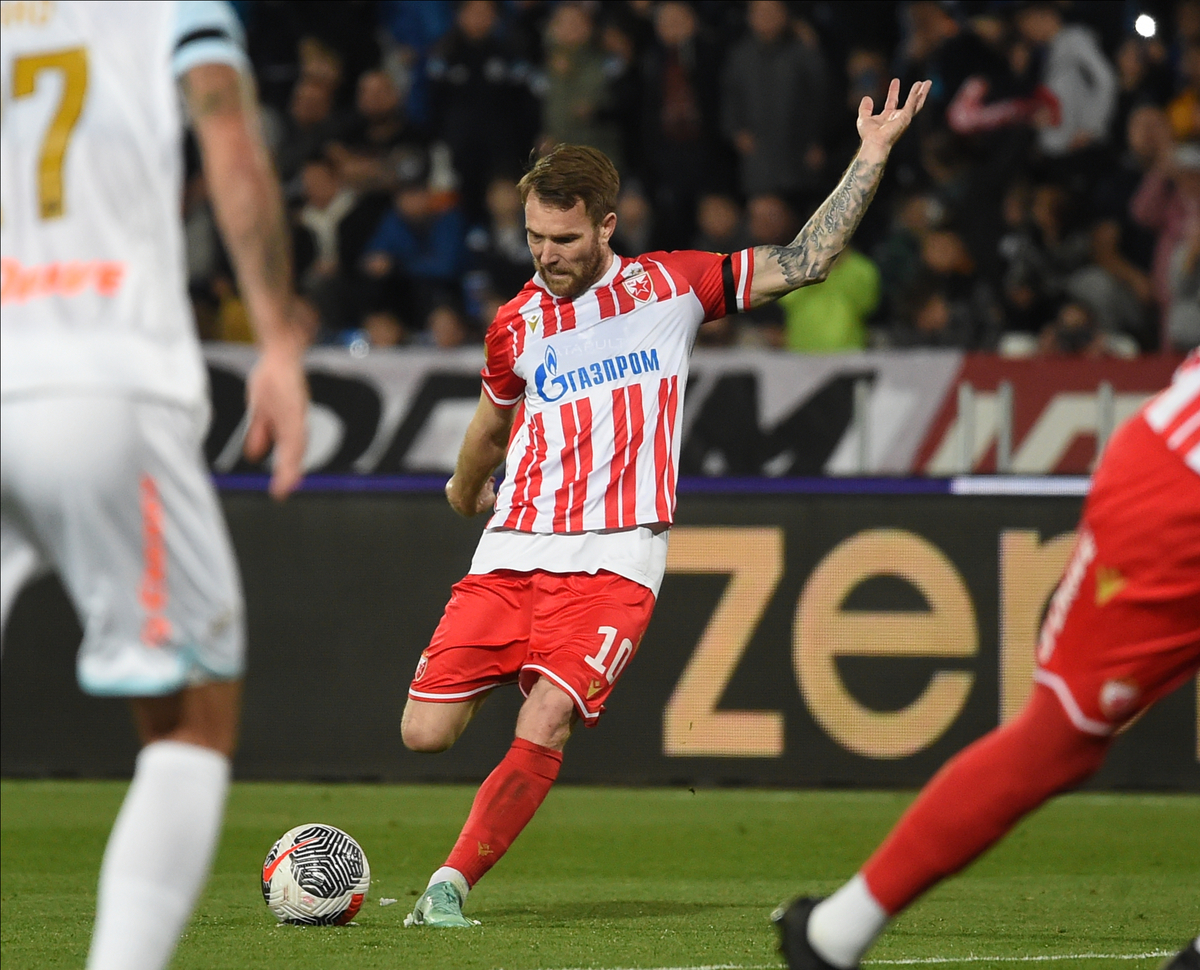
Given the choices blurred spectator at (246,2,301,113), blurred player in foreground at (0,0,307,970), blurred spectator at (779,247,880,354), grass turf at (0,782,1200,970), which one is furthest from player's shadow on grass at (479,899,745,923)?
blurred spectator at (246,2,301,113)

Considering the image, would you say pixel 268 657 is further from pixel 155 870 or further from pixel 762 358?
pixel 155 870

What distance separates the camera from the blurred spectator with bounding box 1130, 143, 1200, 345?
42.7 ft

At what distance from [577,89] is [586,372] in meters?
8.59

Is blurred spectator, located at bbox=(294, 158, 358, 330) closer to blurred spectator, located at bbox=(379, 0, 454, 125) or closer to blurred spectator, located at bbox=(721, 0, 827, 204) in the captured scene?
blurred spectator, located at bbox=(379, 0, 454, 125)

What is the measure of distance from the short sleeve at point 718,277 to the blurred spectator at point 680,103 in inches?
314

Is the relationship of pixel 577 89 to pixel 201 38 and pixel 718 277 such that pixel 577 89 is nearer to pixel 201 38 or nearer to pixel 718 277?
pixel 718 277

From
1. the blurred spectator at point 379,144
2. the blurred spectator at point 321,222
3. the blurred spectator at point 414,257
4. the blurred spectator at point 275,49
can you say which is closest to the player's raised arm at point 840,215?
the blurred spectator at point 414,257

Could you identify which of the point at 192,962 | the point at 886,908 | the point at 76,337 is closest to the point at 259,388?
the point at 76,337

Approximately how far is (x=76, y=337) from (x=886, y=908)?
1761 millimetres

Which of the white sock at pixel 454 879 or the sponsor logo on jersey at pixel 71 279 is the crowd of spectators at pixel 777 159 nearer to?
the white sock at pixel 454 879

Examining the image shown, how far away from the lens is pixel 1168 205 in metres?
13.3

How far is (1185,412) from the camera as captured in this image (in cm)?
368

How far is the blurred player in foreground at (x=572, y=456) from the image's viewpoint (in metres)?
6.05

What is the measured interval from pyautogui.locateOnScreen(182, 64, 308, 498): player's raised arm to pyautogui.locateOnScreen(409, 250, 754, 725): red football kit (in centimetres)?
291
